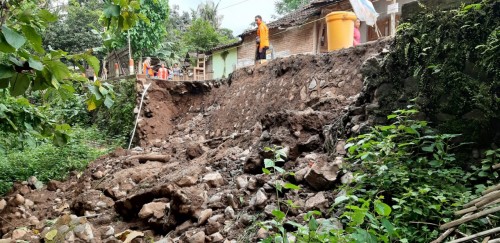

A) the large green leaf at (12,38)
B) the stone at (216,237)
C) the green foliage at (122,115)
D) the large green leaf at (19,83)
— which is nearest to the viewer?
the large green leaf at (12,38)

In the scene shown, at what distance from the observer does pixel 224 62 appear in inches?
716

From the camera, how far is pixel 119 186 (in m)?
5.99

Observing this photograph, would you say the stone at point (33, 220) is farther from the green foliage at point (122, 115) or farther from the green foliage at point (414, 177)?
the green foliage at point (414, 177)

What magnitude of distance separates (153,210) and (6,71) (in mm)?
3042

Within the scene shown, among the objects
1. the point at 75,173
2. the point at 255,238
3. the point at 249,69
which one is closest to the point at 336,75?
the point at 249,69

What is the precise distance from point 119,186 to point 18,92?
15.0 ft

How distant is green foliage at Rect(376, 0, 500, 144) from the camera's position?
107 inches

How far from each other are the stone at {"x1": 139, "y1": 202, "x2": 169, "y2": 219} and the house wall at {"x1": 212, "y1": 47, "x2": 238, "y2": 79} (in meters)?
12.9

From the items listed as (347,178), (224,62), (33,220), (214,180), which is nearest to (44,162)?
(33,220)

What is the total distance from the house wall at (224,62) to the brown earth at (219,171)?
7731mm

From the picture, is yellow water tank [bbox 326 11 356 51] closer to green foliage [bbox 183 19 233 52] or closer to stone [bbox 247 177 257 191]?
stone [bbox 247 177 257 191]

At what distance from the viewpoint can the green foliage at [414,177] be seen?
2.36 m

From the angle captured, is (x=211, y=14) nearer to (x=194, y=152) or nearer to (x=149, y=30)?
(x=149, y=30)

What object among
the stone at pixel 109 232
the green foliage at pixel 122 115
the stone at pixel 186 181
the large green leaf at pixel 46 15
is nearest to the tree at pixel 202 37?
the green foliage at pixel 122 115
